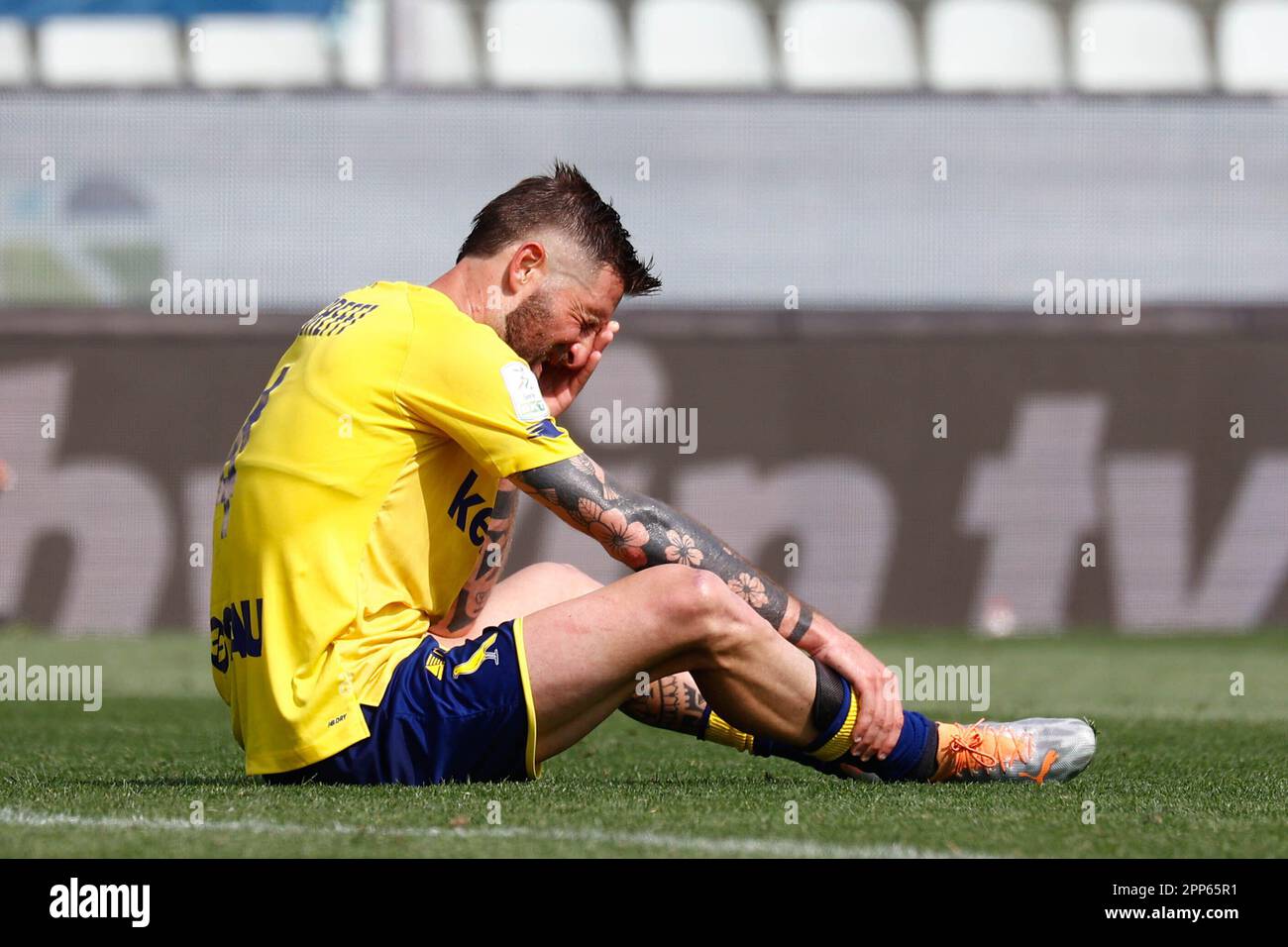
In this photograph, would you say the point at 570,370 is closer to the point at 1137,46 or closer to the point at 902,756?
the point at 902,756

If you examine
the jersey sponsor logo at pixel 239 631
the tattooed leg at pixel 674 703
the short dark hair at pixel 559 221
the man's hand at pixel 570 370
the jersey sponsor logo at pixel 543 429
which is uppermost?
the short dark hair at pixel 559 221

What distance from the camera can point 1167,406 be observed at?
11.5 metres

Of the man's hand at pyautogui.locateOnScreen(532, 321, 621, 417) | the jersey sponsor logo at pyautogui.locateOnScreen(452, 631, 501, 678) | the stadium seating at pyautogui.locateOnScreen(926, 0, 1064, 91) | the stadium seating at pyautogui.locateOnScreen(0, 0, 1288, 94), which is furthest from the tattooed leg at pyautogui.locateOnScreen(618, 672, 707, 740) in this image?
the stadium seating at pyautogui.locateOnScreen(926, 0, 1064, 91)

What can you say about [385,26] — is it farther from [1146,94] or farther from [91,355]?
[1146,94]

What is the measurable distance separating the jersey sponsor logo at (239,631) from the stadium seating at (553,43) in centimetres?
942

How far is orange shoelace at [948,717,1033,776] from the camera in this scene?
4.16 meters

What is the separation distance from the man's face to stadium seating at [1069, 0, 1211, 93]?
10.6 metres

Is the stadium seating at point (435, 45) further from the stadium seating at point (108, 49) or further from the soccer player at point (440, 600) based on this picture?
the soccer player at point (440, 600)

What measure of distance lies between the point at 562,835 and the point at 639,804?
1.75 ft

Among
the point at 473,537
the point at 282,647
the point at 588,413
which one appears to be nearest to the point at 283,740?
the point at 282,647

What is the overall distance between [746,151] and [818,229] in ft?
2.40

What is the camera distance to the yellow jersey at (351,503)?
3773 mm

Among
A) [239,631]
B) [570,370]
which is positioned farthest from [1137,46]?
[239,631]

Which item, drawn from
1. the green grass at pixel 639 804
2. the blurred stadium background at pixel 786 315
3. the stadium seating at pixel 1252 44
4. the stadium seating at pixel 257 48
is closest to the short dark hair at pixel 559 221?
the green grass at pixel 639 804
